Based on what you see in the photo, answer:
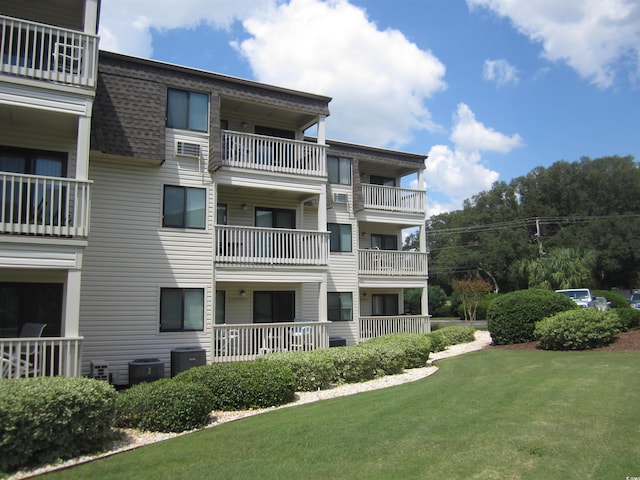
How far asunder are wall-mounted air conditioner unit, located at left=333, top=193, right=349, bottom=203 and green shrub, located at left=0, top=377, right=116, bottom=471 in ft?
50.6

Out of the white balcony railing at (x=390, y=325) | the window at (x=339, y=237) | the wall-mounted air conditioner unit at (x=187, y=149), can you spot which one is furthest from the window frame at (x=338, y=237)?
the wall-mounted air conditioner unit at (x=187, y=149)

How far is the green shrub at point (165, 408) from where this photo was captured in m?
8.84

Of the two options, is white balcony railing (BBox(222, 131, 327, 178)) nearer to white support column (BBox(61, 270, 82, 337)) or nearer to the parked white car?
white support column (BBox(61, 270, 82, 337))

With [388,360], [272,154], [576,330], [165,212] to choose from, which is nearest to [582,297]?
[576,330]

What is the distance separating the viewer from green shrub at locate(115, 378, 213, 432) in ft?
29.0

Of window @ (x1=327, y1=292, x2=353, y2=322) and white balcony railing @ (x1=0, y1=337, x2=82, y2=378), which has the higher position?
window @ (x1=327, y1=292, x2=353, y2=322)

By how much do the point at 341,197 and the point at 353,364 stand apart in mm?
10638

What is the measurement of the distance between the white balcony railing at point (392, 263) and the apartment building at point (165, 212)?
344 cm

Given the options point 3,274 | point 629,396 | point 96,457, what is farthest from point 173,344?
point 629,396

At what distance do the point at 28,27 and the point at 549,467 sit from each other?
13046 millimetres

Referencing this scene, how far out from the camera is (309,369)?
1244cm

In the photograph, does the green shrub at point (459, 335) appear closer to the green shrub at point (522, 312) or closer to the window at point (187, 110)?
the green shrub at point (522, 312)

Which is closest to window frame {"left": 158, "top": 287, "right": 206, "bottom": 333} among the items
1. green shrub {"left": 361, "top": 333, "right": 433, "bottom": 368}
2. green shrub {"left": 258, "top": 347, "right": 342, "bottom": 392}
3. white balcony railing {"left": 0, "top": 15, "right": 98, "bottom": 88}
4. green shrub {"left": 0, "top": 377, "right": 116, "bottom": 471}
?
green shrub {"left": 258, "top": 347, "right": 342, "bottom": 392}

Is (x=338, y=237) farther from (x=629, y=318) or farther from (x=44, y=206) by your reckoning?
(x=44, y=206)
